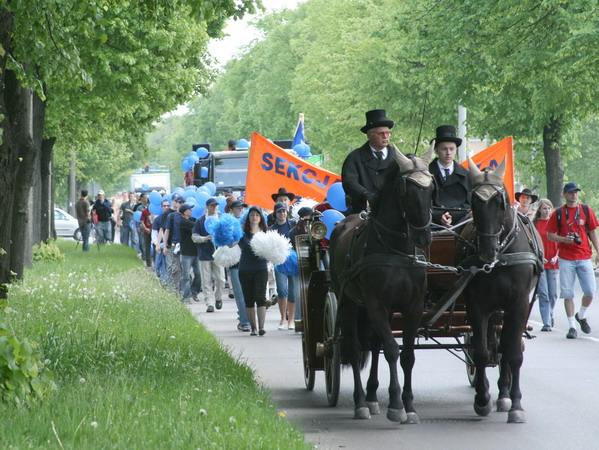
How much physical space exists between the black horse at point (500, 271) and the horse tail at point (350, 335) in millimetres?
961

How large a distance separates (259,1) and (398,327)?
15.7ft

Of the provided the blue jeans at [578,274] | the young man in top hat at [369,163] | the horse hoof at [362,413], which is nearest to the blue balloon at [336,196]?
the young man in top hat at [369,163]

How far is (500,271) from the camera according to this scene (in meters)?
8.66

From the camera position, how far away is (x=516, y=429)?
8.62 metres

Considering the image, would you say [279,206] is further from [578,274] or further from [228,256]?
[578,274]

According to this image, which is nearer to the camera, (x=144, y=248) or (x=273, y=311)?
(x=273, y=311)

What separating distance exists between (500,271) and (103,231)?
118 feet

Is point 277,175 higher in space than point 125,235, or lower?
higher

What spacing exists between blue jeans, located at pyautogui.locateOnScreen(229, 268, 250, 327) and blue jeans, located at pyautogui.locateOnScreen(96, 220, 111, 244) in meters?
25.5

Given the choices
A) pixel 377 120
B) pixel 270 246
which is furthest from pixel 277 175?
pixel 377 120

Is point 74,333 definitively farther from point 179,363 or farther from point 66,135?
point 66,135

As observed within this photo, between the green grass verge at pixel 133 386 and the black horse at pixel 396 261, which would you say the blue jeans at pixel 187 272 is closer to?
the green grass verge at pixel 133 386

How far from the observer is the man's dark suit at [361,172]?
368 inches

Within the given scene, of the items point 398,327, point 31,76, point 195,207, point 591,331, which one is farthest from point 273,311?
point 398,327
